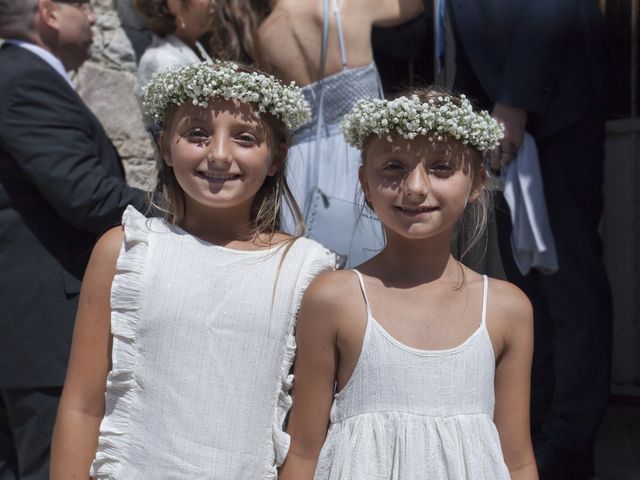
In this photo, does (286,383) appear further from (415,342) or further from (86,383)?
(86,383)

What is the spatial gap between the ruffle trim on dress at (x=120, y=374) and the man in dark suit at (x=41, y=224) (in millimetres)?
813

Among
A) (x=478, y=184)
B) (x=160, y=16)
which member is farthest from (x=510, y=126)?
(x=160, y=16)

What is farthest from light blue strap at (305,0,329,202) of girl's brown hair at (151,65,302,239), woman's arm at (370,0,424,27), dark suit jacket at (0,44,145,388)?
girl's brown hair at (151,65,302,239)

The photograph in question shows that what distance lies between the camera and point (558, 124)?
4230mm

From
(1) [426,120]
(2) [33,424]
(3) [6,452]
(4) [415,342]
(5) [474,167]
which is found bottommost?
(3) [6,452]

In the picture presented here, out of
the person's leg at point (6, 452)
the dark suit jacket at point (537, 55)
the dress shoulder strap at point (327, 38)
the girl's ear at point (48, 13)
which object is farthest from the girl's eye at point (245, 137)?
the person's leg at point (6, 452)

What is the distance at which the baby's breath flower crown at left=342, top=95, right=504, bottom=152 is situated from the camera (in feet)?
8.45

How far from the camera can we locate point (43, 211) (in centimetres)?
369

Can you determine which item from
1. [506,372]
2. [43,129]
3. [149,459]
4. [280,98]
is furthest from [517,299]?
[43,129]

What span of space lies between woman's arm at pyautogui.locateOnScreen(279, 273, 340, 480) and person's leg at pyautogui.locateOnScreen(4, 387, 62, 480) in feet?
4.06

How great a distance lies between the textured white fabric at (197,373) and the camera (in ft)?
8.62

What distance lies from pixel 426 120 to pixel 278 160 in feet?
1.49

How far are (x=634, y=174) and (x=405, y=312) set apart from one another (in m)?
2.74

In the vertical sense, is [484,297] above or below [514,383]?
above
